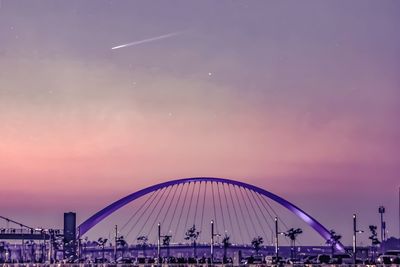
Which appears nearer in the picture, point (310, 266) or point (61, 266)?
point (310, 266)

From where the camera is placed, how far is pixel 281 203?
187250 millimetres

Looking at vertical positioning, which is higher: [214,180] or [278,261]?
[214,180]

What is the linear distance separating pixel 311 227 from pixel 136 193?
139 feet

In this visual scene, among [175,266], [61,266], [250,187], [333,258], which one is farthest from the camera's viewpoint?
[250,187]

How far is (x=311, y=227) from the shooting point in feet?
625

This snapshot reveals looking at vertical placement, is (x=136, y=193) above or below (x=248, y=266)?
above

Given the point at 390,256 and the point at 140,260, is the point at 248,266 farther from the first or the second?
the point at 140,260

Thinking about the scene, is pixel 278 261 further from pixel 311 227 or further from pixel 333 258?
pixel 311 227

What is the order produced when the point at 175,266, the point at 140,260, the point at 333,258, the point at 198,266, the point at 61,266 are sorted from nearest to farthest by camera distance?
the point at 198,266 → the point at 175,266 → the point at 61,266 → the point at 333,258 → the point at 140,260

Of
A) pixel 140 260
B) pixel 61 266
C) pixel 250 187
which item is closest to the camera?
pixel 61 266

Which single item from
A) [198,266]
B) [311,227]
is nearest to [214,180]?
[311,227]

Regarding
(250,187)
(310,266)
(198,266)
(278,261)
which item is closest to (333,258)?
(278,261)

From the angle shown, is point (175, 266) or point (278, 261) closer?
point (175, 266)

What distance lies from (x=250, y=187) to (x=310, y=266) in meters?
85.6
